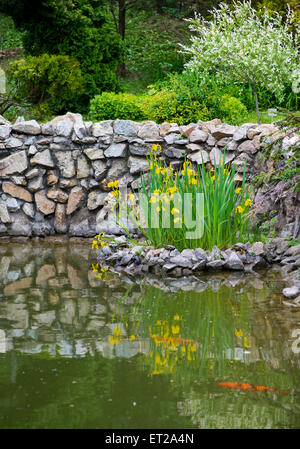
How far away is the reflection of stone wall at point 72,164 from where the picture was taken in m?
7.40

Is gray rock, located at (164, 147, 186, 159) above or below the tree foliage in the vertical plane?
below

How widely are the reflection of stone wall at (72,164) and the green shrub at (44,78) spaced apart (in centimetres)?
175

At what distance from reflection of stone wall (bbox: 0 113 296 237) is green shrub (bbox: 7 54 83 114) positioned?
1.75m

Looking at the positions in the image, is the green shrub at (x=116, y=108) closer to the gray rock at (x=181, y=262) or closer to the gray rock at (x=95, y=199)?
the gray rock at (x=95, y=199)

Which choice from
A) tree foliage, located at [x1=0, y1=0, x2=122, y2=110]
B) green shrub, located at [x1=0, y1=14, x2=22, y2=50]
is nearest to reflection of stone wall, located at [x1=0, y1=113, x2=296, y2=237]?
tree foliage, located at [x1=0, y1=0, x2=122, y2=110]

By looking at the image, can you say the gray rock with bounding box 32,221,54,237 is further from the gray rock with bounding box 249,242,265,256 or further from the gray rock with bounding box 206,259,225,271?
the gray rock with bounding box 249,242,265,256

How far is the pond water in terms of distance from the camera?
2930mm

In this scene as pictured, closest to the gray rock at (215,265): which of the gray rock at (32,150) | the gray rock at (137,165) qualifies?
the gray rock at (137,165)

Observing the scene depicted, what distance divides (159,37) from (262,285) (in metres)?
14.6

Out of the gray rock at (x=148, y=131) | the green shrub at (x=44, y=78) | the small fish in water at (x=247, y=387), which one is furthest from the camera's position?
the green shrub at (x=44, y=78)

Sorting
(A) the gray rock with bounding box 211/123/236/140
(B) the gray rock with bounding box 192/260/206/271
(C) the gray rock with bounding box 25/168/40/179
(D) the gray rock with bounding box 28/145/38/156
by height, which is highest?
(A) the gray rock with bounding box 211/123/236/140

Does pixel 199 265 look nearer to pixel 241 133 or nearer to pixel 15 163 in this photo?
pixel 241 133

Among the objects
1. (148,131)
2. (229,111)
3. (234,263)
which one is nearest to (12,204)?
(148,131)
